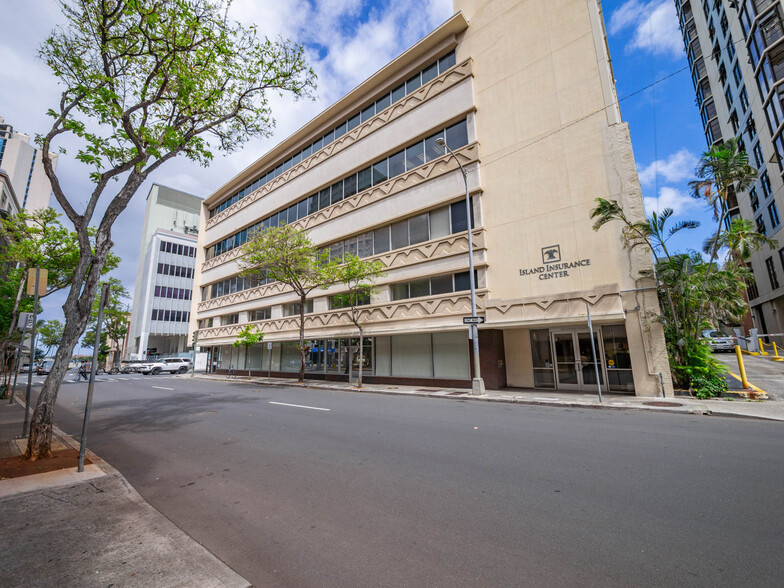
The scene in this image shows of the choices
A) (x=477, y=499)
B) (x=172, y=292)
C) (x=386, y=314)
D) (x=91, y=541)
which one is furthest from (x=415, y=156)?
(x=172, y=292)

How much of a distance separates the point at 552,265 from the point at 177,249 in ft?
216

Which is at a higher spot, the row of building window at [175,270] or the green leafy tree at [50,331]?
the row of building window at [175,270]

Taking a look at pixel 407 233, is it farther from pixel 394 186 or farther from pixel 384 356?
pixel 384 356

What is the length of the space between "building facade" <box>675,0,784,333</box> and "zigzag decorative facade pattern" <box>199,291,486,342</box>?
2942 cm

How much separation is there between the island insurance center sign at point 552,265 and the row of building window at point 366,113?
12042 millimetres

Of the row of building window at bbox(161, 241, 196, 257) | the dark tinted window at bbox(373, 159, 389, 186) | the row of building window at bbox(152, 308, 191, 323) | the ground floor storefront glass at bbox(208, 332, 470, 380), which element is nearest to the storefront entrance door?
the ground floor storefront glass at bbox(208, 332, 470, 380)

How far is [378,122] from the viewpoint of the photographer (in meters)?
22.2

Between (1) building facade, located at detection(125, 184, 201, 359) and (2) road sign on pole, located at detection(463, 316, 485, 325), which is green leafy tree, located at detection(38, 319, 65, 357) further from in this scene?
(2) road sign on pole, located at detection(463, 316, 485, 325)

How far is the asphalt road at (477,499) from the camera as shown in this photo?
2988 mm

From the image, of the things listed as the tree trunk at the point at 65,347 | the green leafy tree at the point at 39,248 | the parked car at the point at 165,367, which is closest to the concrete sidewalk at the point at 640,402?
the tree trunk at the point at 65,347

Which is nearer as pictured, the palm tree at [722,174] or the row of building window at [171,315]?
the palm tree at [722,174]

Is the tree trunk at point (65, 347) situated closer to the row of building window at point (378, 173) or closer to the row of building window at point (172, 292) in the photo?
the row of building window at point (378, 173)

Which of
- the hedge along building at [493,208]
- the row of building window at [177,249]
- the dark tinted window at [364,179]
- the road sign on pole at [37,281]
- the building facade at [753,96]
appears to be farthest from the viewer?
the row of building window at [177,249]

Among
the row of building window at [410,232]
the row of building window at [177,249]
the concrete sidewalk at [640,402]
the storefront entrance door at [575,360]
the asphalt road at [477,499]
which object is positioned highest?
the row of building window at [177,249]
